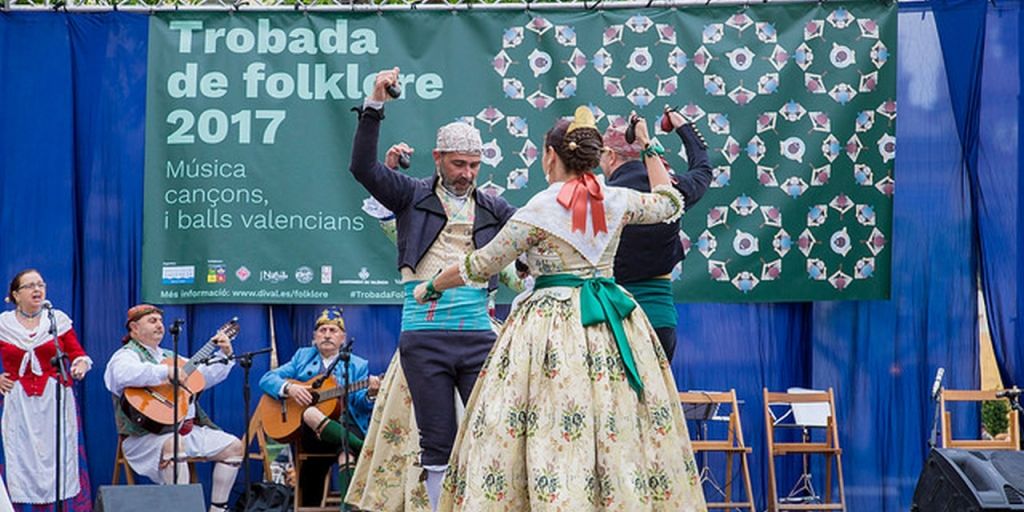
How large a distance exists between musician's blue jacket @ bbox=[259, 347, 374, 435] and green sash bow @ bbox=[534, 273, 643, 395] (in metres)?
3.36

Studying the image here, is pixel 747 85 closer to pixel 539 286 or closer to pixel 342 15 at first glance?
pixel 342 15

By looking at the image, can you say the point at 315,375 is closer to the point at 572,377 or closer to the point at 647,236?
the point at 647,236

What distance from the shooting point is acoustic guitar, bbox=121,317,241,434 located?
7805 millimetres

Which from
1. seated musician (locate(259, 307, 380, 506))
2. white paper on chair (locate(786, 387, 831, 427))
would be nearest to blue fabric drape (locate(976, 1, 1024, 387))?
white paper on chair (locate(786, 387, 831, 427))

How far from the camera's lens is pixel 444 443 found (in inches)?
212

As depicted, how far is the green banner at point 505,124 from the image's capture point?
317 inches

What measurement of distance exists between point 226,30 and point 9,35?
1253 millimetres

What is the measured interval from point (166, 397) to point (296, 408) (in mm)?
718

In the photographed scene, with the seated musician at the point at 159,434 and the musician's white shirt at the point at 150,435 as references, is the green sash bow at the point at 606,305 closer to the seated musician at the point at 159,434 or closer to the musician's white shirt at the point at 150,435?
the seated musician at the point at 159,434

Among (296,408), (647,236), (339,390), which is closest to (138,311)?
(296,408)

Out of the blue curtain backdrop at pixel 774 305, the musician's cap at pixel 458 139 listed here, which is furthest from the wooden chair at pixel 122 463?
the musician's cap at pixel 458 139

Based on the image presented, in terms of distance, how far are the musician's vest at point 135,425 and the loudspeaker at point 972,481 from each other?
14.4 feet

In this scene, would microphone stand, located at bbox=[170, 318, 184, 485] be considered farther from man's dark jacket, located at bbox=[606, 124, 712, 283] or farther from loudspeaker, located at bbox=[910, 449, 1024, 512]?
loudspeaker, located at bbox=[910, 449, 1024, 512]

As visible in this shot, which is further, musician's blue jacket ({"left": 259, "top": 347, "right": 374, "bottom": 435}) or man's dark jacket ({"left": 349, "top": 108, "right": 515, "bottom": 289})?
musician's blue jacket ({"left": 259, "top": 347, "right": 374, "bottom": 435})
